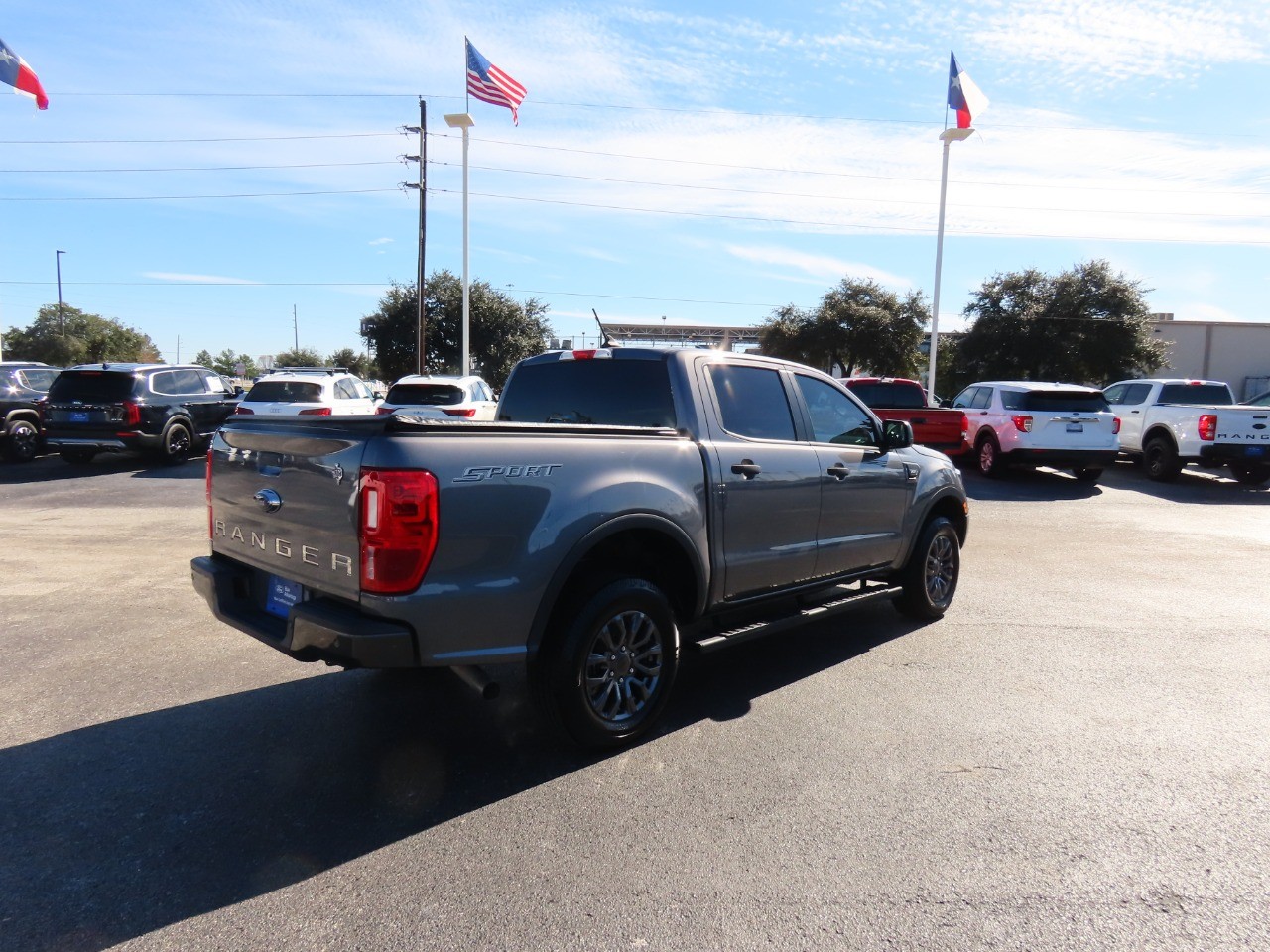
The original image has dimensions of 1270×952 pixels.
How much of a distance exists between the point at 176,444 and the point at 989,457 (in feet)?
47.2

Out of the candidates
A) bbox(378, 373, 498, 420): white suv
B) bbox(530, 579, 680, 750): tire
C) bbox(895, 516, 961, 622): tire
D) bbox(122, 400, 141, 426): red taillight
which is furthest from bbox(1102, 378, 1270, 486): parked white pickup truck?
bbox(122, 400, 141, 426): red taillight

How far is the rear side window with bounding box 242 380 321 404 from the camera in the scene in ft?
47.9

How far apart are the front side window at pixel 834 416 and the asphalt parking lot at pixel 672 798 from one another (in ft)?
4.55

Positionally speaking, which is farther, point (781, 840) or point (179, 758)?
point (179, 758)

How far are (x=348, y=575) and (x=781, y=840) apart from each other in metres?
1.93

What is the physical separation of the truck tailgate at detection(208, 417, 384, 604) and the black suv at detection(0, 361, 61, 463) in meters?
13.6

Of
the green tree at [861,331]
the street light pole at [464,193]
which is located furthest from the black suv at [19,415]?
the green tree at [861,331]

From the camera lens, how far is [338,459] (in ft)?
11.0

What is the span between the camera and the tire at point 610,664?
369cm

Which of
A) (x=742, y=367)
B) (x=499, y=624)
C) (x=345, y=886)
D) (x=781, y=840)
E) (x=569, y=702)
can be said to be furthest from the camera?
(x=742, y=367)

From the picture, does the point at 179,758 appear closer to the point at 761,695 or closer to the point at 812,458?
the point at 761,695

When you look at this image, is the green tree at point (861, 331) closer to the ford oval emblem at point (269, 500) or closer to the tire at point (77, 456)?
the tire at point (77, 456)

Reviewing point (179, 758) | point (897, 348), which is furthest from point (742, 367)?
point (897, 348)

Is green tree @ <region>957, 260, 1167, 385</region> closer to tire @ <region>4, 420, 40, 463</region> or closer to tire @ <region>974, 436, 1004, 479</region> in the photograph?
tire @ <region>974, 436, 1004, 479</region>
